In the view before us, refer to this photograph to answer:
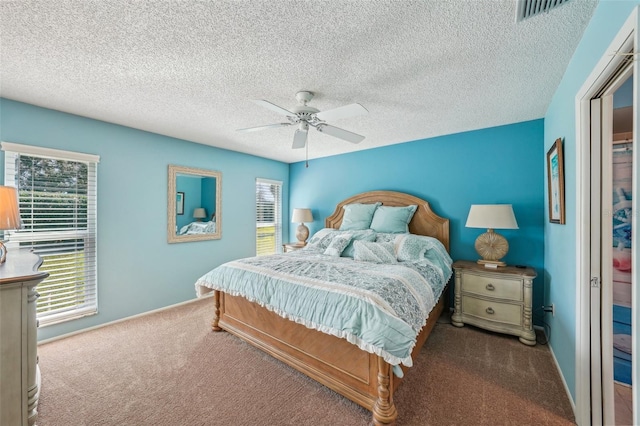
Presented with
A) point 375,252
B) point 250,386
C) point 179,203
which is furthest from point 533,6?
point 179,203

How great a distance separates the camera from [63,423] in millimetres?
1629

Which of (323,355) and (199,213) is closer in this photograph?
(323,355)

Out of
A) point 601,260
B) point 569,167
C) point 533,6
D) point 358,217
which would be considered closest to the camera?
point 533,6

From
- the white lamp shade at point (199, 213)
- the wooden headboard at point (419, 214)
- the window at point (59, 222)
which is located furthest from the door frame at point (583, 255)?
the window at point (59, 222)

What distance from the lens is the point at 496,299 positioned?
273 centimetres

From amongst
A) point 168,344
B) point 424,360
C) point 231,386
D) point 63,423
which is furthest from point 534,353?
point 63,423

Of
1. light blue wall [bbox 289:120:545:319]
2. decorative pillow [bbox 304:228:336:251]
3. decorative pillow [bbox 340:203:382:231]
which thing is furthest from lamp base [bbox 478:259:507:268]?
decorative pillow [bbox 304:228:336:251]

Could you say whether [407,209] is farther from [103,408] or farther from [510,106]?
[103,408]

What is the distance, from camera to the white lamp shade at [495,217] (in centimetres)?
276

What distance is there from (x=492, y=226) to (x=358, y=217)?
5.69ft

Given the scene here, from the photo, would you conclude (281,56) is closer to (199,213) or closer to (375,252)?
(375,252)

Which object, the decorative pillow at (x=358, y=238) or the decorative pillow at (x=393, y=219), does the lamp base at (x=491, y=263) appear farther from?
the decorative pillow at (x=358, y=238)

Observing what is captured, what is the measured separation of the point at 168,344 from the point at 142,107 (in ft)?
8.03

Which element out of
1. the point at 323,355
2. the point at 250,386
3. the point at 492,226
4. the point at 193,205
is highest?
the point at 193,205
